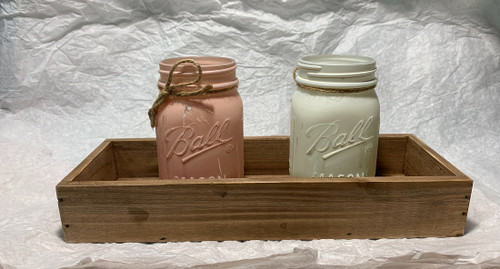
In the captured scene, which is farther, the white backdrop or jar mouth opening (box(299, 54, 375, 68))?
the white backdrop

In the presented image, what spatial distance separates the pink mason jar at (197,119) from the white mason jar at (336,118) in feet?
0.41

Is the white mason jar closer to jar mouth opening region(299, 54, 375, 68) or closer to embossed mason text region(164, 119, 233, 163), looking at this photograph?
jar mouth opening region(299, 54, 375, 68)

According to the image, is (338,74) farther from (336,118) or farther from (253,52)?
(253,52)

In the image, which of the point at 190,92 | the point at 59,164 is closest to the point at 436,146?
the point at 190,92

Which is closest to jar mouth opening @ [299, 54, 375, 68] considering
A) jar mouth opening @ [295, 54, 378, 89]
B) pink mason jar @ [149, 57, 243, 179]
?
jar mouth opening @ [295, 54, 378, 89]

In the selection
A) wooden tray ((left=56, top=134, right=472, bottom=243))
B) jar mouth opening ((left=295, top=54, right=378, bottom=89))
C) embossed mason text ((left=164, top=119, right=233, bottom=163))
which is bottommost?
wooden tray ((left=56, top=134, right=472, bottom=243))

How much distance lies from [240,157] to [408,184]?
31 cm

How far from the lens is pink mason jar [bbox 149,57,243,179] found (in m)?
0.83

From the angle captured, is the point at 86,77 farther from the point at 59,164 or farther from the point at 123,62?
the point at 59,164

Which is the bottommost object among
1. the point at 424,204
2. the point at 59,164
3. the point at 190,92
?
the point at 59,164

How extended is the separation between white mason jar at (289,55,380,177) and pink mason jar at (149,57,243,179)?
0.13m

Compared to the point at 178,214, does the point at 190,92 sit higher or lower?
higher

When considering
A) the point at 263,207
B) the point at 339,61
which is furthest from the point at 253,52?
the point at 263,207

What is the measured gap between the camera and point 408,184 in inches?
30.5
